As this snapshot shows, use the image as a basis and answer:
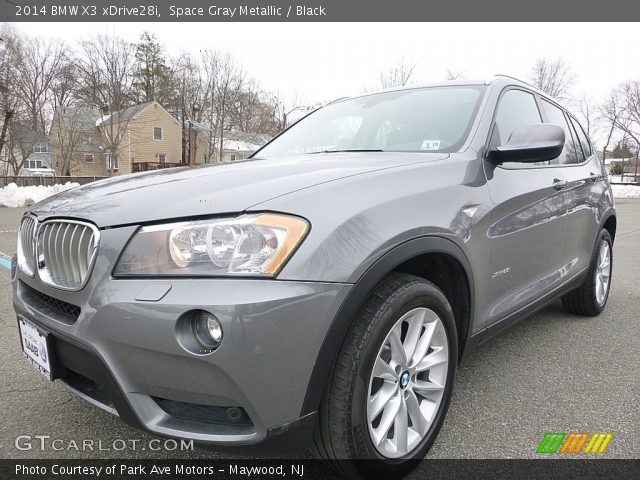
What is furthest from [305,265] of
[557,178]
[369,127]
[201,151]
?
[201,151]

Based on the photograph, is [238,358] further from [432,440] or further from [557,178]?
[557,178]

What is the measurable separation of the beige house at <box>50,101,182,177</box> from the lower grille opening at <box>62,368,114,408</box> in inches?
1415

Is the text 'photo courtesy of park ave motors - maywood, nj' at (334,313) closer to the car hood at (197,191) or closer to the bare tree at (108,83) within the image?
the car hood at (197,191)

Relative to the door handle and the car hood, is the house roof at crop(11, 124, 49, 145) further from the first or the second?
the door handle

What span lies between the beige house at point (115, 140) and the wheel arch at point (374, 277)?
36188 millimetres

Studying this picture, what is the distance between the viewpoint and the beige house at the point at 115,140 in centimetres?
3588

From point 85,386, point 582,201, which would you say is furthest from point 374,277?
point 582,201

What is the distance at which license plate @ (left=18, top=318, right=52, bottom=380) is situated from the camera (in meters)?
1.74

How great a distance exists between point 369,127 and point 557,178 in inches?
48.8

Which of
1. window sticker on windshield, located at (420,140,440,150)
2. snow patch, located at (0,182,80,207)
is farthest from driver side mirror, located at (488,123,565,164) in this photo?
snow patch, located at (0,182,80,207)

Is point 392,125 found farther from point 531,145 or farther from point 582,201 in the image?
point 582,201

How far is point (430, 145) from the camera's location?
2.50m

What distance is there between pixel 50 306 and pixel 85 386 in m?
0.33

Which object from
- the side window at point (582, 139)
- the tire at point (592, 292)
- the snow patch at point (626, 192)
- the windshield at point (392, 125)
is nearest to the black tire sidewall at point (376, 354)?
the windshield at point (392, 125)
